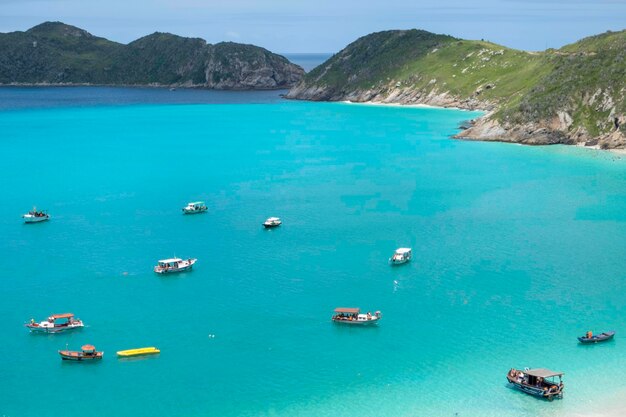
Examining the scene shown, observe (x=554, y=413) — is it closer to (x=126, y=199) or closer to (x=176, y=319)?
(x=176, y=319)

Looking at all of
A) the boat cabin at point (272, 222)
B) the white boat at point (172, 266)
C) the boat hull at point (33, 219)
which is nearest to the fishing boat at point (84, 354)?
the white boat at point (172, 266)

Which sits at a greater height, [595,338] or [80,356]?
[595,338]

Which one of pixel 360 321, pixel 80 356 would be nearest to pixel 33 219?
pixel 80 356

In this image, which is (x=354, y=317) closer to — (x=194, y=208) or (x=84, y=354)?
(x=84, y=354)

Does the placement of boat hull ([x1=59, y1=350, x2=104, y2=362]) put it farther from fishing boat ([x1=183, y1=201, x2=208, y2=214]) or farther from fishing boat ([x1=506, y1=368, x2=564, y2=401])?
fishing boat ([x1=183, y1=201, x2=208, y2=214])

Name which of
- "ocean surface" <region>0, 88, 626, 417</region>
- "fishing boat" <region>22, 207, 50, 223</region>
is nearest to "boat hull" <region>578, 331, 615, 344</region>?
"ocean surface" <region>0, 88, 626, 417</region>

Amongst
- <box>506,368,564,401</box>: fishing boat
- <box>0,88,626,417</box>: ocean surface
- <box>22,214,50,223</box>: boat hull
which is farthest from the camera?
<box>22,214,50,223</box>: boat hull

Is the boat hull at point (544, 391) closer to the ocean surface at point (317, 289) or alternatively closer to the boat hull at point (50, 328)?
the ocean surface at point (317, 289)
